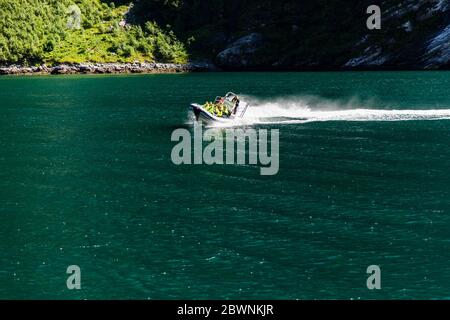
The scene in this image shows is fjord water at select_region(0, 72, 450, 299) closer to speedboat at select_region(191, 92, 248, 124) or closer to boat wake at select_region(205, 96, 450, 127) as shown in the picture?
boat wake at select_region(205, 96, 450, 127)

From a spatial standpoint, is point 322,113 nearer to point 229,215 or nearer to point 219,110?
point 219,110

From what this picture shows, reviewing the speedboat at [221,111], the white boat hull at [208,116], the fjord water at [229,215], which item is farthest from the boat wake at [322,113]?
the fjord water at [229,215]

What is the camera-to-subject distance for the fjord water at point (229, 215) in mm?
36719

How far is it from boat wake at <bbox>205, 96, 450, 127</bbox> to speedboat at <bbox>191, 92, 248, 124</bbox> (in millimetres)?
1184

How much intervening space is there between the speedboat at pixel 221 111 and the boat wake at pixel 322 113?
3.89ft

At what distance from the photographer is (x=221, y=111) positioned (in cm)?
9819

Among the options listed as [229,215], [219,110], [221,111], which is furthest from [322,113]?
[229,215]

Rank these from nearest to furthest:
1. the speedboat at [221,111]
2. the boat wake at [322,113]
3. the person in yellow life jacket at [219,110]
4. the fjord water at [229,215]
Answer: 1. the fjord water at [229,215]
2. the speedboat at [221,111]
3. the person in yellow life jacket at [219,110]
4. the boat wake at [322,113]

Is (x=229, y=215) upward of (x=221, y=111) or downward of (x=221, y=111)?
downward

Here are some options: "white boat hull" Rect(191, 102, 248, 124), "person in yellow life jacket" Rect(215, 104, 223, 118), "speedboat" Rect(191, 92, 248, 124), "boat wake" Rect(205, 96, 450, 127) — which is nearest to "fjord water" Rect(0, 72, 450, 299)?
"boat wake" Rect(205, 96, 450, 127)

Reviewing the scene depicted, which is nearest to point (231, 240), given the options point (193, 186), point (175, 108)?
point (193, 186)

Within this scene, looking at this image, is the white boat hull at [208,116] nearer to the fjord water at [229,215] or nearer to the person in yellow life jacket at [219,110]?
the person in yellow life jacket at [219,110]

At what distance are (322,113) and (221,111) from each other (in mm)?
17556
